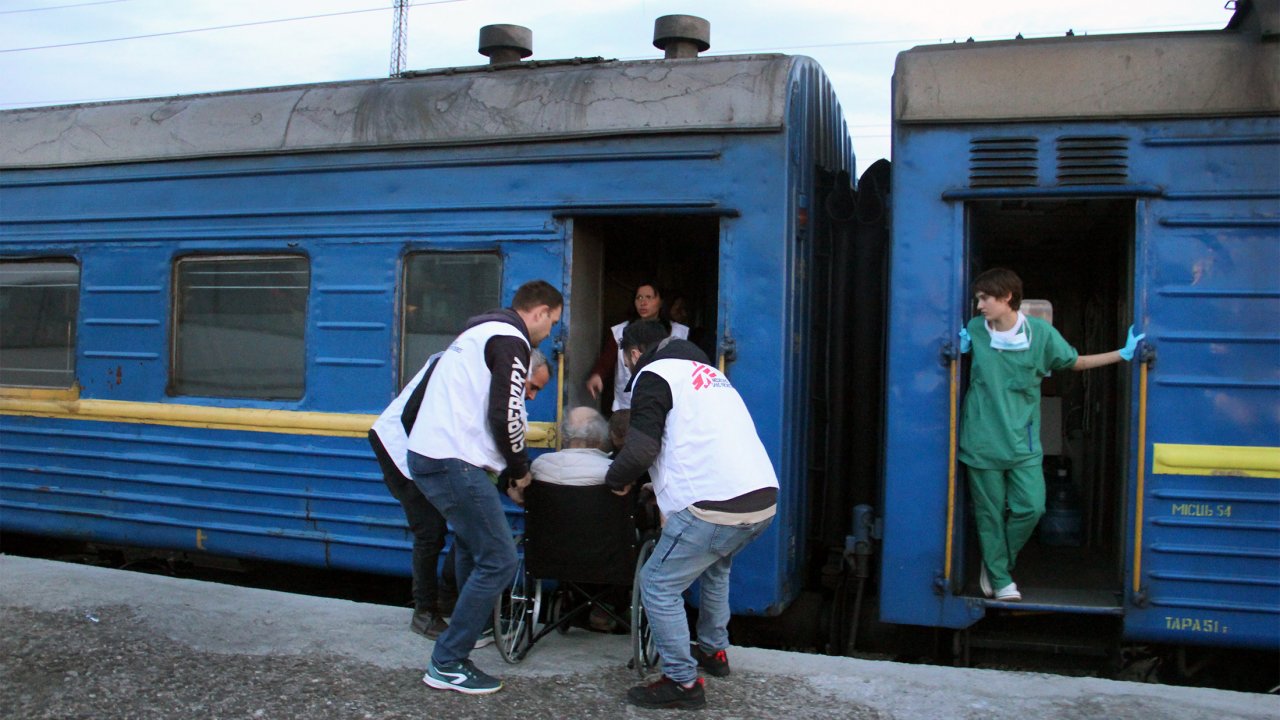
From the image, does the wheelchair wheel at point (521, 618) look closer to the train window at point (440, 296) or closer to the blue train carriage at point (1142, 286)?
the train window at point (440, 296)

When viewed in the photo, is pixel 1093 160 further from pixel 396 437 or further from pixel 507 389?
pixel 396 437

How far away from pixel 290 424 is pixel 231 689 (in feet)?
6.36

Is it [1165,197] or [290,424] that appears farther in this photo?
[290,424]

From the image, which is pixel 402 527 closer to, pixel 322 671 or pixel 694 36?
pixel 322 671

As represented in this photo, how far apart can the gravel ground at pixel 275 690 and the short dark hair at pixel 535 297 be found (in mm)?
1534

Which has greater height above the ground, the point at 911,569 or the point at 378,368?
the point at 378,368

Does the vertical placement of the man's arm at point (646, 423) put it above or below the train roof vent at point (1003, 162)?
below

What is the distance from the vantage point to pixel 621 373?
224 inches

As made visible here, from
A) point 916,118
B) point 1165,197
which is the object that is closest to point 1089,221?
point 1165,197

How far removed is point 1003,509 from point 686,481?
65.9 inches

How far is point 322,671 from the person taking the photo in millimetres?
4566

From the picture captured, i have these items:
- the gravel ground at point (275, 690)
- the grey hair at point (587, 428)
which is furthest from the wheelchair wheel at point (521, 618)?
the grey hair at point (587, 428)

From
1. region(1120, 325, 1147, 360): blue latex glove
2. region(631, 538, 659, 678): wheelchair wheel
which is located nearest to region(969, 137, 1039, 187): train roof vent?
region(1120, 325, 1147, 360): blue latex glove

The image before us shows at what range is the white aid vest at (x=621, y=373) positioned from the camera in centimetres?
558
